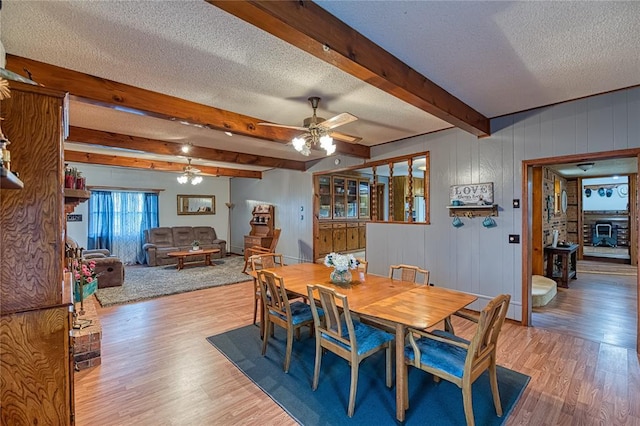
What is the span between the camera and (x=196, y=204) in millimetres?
9062

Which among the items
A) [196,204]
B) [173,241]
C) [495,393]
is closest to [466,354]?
[495,393]

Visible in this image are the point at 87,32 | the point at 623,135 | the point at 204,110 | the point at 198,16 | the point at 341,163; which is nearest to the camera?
the point at 198,16

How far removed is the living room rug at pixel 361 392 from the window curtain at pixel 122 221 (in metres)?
6.28

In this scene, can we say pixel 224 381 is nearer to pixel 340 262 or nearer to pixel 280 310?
pixel 280 310

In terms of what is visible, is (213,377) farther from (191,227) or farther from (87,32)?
(191,227)

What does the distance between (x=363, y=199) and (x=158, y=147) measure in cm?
559

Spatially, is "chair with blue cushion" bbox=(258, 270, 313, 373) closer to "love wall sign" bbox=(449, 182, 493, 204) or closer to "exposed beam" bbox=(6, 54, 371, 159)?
"exposed beam" bbox=(6, 54, 371, 159)

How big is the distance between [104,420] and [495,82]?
13.4 feet

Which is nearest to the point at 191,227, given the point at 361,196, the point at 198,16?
the point at 361,196

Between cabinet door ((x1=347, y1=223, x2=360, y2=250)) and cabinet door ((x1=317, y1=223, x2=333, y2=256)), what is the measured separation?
Answer: 767 millimetres

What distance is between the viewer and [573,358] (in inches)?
111

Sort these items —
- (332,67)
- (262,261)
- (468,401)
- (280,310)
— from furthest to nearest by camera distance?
(262,261)
(280,310)
(332,67)
(468,401)

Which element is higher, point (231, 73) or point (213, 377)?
point (231, 73)

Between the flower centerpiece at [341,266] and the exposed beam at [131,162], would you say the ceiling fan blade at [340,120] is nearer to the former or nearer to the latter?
the flower centerpiece at [341,266]
